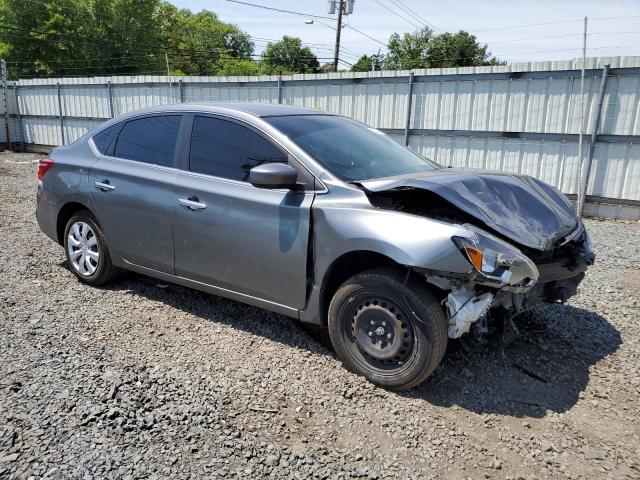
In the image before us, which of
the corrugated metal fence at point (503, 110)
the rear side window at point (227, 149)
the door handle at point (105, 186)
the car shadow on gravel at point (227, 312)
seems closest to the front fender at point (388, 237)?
the rear side window at point (227, 149)

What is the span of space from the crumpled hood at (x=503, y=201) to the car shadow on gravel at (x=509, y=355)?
3.11ft

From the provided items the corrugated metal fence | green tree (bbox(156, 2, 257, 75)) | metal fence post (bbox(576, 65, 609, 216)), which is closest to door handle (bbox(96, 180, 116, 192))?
the corrugated metal fence

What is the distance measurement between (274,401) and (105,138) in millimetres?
3160

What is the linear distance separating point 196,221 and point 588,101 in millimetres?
7861

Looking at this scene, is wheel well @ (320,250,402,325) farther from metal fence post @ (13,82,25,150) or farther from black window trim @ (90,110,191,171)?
metal fence post @ (13,82,25,150)

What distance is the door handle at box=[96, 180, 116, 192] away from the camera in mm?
4562

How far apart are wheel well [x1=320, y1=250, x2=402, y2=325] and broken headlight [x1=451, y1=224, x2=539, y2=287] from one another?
0.49m

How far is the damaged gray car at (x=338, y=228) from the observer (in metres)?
3.08

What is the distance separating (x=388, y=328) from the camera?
10.7 feet

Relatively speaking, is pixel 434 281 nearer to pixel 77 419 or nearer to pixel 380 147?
pixel 380 147

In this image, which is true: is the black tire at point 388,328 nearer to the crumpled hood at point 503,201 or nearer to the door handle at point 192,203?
the crumpled hood at point 503,201

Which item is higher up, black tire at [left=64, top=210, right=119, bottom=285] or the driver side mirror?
the driver side mirror

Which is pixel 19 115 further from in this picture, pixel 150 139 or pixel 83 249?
pixel 150 139

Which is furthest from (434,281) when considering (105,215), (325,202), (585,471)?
(105,215)
